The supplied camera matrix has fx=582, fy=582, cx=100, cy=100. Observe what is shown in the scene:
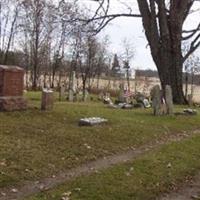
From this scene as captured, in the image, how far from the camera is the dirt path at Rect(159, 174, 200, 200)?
10.0 m

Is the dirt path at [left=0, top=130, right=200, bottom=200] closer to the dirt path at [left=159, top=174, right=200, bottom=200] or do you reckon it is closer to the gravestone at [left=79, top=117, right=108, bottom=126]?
the dirt path at [left=159, top=174, right=200, bottom=200]

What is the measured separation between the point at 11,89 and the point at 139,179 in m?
7.53

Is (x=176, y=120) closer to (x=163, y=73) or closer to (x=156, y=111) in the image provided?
(x=156, y=111)

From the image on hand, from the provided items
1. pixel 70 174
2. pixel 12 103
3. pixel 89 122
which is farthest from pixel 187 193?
pixel 12 103

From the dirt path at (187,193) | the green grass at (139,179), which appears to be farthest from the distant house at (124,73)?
the dirt path at (187,193)

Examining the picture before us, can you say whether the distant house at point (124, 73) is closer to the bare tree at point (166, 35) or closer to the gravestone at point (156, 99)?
the bare tree at point (166, 35)

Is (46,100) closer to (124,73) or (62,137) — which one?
(62,137)

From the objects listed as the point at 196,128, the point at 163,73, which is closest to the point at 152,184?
the point at 196,128

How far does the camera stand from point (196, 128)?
65.7 feet

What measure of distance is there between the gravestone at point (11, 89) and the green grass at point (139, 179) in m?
4.95

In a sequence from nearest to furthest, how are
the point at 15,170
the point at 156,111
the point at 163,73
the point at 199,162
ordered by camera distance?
Result: the point at 15,170 < the point at 199,162 < the point at 156,111 < the point at 163,73

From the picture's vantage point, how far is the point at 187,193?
34.2 feet

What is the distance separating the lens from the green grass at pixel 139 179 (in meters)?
9.34

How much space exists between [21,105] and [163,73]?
1505 cm
